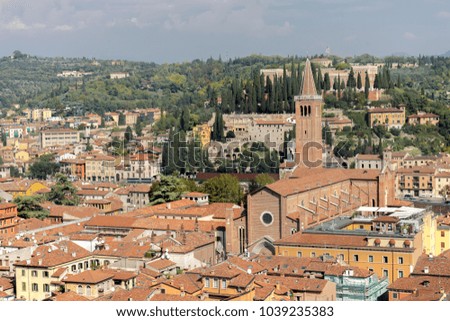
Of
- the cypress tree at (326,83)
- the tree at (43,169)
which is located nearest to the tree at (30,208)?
the tree at (43,169)

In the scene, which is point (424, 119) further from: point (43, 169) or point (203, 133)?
point (43, 169)

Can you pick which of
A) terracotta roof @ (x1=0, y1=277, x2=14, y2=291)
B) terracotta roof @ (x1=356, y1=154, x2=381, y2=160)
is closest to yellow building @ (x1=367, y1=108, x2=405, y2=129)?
terracotta roof @ (x1=356, y1=154, x2=381, y2=160)

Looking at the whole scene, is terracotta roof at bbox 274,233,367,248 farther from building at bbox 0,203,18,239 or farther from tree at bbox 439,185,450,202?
tree at bbox 439,185,450,202

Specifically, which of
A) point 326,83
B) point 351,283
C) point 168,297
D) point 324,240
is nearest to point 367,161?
point 326,83

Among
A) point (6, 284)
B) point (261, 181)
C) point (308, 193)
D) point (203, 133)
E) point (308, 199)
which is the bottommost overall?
point (6, 284)

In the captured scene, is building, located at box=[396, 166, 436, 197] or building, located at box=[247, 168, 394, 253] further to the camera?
building, located at box=[396, 166, 436, 197]

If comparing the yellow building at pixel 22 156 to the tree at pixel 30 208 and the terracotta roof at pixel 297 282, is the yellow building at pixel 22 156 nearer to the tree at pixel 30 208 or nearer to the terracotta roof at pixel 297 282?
the tree at pixel 30 208
